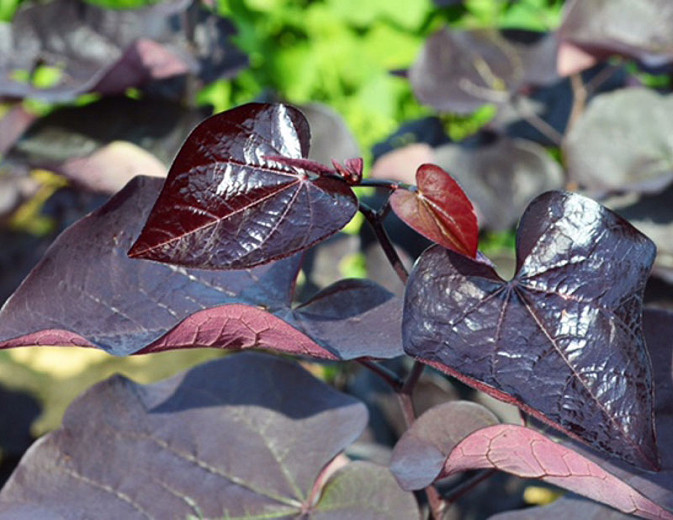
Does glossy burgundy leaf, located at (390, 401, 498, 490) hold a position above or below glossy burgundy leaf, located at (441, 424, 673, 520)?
below

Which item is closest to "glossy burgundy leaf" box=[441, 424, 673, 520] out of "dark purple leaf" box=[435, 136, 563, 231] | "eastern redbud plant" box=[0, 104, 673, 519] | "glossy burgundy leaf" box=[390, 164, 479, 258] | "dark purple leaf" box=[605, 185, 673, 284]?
"eastern redbud plant" box=[0, 104, 673, 519]

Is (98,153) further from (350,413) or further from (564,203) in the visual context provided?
(564,203)

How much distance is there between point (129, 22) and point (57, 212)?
37cm

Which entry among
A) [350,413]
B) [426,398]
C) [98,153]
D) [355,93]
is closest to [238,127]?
[350,413]

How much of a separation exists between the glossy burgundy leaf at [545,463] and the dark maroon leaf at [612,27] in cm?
75

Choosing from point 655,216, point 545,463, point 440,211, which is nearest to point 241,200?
point 440,211

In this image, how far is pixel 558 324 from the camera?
1.71ft

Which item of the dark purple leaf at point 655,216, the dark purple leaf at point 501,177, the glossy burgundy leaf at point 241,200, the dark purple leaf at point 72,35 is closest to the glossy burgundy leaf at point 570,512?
the glossy burgundy leaf at point 241,200

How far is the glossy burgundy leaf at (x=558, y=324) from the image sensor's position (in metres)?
0.50

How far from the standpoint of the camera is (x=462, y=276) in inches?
21.0

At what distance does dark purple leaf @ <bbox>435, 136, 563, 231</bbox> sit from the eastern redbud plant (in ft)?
1.92

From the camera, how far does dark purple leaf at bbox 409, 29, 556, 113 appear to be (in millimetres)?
1241

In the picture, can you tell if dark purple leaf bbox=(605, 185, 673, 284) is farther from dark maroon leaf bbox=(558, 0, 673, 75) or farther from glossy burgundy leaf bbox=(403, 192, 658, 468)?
glossy burgundy leaf bbox=(403, 192, 658, 468)

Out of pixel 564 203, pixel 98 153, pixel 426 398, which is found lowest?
pixel 426 398
